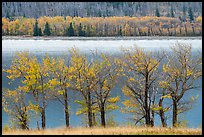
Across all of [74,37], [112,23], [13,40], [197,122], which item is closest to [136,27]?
[112,23]

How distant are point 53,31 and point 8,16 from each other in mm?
48217

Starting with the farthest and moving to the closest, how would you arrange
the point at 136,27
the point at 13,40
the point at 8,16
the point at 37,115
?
1. the point at 8,16
2. the point at 136,27
3. the point at 13,40
4. the point at 37,115

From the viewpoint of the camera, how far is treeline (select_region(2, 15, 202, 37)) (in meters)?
148

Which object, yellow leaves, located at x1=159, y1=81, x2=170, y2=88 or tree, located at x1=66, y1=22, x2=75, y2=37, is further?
tree, located at x1=66, y1=22, x2=75, y2=37

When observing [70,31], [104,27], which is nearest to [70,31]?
[70,31]

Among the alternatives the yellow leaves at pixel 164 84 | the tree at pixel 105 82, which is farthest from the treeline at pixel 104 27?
the yellow leaves at pixel 164 84

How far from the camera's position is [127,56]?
35312mm

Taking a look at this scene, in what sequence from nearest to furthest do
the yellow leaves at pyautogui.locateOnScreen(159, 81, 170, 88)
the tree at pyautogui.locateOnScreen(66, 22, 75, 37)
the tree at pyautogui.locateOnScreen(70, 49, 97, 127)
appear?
1. the yellow leaves at pyautogui.locateOnScreen(159, 81, 170, 88)
2. the tree at pyautogui.locateOnScreen(70, 49, 97, 127)
3. the tree at pyautogui.locateOnScreen(66, 22, 75, 37)

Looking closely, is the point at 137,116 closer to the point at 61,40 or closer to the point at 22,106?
the point at 22,106

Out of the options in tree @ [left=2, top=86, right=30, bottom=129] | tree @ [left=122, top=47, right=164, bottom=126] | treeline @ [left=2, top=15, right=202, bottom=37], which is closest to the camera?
tree @ [left=122, top=47, right=164, bottom=126]

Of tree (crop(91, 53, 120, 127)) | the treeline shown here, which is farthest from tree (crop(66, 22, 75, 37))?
tree (crop(91, 53, 120, 127))

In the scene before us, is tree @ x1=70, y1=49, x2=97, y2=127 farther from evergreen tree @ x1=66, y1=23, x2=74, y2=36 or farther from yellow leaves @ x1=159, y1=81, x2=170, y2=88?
evergreen tree @ x1=66, y1=23, x2=74, y2=36

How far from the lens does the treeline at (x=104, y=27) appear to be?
487ft

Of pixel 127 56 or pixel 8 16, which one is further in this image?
pixel 8 16
